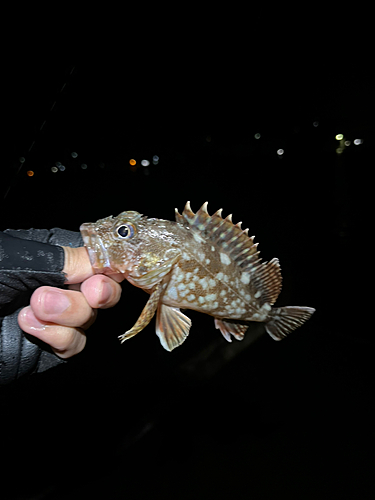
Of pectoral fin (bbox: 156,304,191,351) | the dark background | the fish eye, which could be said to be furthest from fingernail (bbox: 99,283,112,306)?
the dark background

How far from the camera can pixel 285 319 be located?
A: 65.0 inches

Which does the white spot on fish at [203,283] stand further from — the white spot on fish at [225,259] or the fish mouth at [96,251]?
the fish mouth at [96,251]

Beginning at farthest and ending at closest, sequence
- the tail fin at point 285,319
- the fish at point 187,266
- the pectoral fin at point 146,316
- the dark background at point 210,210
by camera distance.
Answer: the dark background at point 210,210 → the tail fin at point 285,319 → the fish at point 187,266 → the pectoral fin at point 146,316

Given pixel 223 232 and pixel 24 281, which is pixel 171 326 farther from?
pixel 24 281

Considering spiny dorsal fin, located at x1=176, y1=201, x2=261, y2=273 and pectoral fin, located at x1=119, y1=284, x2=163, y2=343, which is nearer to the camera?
pectoral fin, located at x1=119, y1=284, x2=163, y2=343

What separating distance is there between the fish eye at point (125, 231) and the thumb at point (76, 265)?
0.60ft

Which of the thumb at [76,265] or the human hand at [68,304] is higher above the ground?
the thumb at [76,265]

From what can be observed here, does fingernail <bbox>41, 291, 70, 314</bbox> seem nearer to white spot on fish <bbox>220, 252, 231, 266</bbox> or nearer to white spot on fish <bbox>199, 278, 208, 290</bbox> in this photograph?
white spot on fish <bbox>199, 278, 208, 290</bbox>

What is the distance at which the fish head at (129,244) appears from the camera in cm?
124

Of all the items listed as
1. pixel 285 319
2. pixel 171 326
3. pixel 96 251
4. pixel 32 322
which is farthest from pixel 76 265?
pixel 285 319

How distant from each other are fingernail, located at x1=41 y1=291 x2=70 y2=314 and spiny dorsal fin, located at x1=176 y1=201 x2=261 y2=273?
2.28ft

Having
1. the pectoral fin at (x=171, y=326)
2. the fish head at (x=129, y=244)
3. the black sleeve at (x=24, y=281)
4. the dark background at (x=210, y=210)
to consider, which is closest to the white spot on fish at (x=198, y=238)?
the fish head at (x=129, y=244)

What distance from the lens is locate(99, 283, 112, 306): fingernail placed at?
1193 mm

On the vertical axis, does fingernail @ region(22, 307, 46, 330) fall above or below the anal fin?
above
